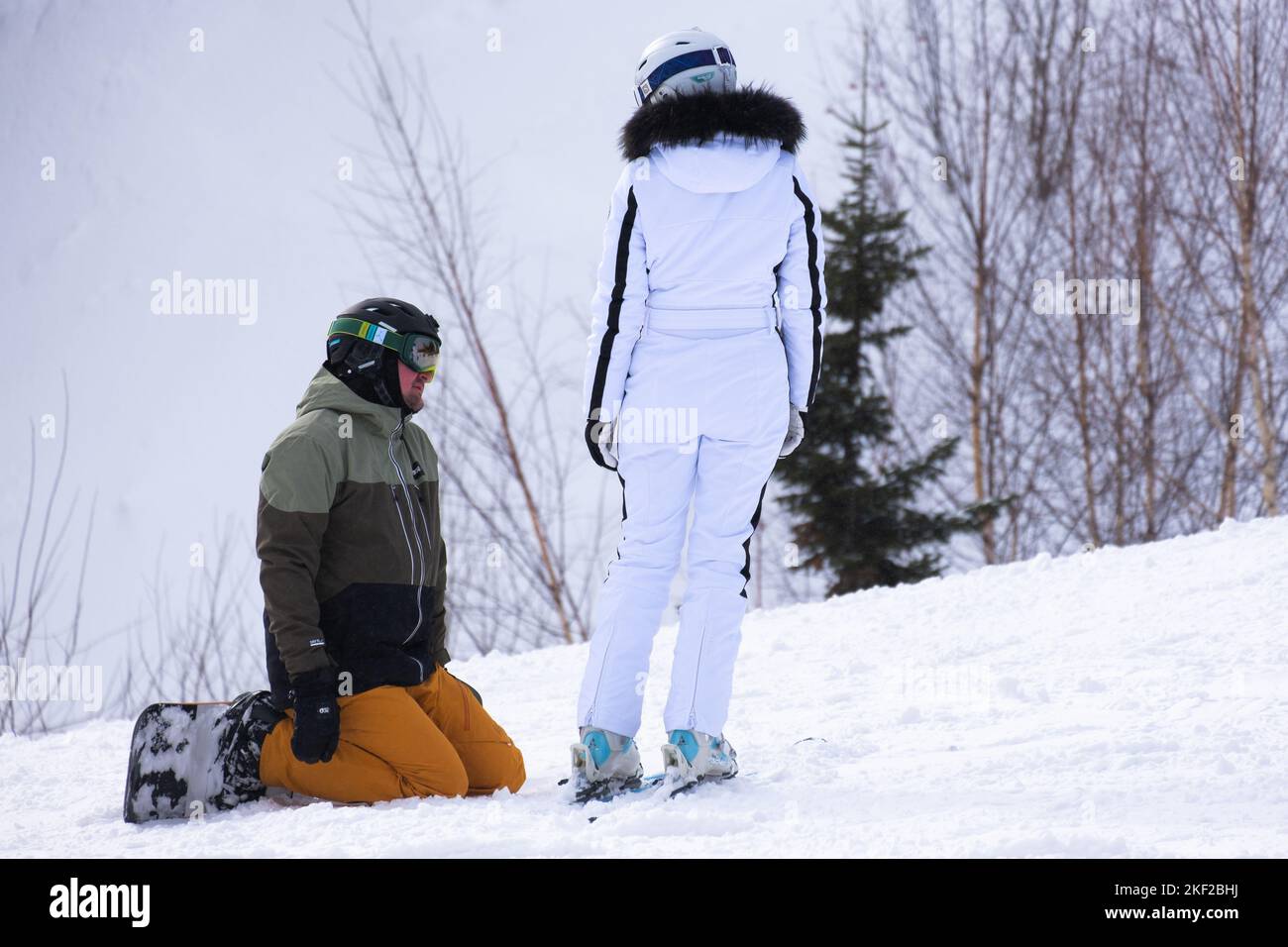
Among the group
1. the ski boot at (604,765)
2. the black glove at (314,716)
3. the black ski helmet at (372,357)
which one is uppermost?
the black ski helmet at (372,357)

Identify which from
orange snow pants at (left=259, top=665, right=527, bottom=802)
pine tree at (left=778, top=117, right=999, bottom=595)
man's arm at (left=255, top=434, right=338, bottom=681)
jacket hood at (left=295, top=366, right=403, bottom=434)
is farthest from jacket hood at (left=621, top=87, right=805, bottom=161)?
pine tree at (left=778, top=117, right=999, bottom=595)

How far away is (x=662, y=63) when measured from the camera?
2957 millimetres

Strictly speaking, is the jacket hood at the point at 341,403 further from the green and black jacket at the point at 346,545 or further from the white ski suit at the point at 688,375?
the white ski suit at the point at 688,375

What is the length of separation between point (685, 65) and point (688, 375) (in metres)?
0.81

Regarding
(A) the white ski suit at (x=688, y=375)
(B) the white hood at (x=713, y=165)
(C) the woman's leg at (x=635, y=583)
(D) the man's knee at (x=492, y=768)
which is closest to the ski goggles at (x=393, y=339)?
(A) the white ski suit at (x=688, y=375)

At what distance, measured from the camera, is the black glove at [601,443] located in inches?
113

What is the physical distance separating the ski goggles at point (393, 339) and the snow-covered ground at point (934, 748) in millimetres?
1140

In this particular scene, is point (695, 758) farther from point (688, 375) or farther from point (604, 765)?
point (688, 375)

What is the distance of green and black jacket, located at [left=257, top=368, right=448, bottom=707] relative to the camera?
2801 mm

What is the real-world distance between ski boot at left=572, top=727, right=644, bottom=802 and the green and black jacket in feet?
1.86

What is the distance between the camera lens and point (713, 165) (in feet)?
9.27
